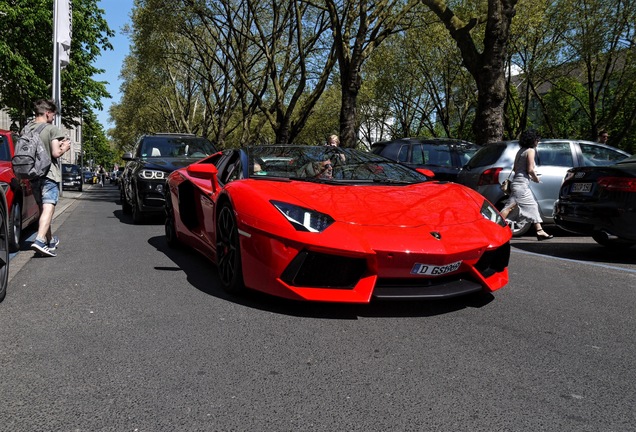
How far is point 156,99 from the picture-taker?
47.9 metres

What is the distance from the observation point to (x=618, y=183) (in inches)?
253

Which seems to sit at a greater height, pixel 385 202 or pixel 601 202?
pixel 385 202

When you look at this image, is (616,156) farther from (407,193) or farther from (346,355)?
(346,355)

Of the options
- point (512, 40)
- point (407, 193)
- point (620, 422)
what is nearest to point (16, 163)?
point (407, 193)

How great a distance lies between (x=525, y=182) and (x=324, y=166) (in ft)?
14.7

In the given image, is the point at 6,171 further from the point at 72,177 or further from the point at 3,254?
the point at 72,177

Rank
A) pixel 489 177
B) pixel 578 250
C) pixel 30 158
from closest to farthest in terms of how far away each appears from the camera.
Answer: pixel 30 158, pixel 578 250, pixel 489 177

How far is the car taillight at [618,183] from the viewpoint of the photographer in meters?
6.29

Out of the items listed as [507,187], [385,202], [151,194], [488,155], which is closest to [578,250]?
[507,187]

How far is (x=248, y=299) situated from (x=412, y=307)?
1193mm

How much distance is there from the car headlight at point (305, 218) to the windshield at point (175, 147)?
7044mm

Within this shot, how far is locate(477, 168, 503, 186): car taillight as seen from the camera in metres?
8.75


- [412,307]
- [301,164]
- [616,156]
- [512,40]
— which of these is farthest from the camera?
[512,40]

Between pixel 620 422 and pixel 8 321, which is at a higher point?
pixel 620 422
